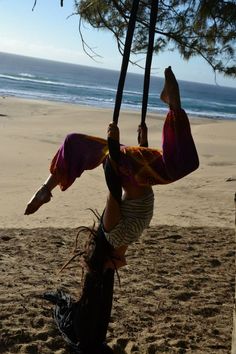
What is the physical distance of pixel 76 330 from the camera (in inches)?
121

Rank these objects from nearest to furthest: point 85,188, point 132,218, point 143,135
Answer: point 132,218, point 143,135, point 85,188

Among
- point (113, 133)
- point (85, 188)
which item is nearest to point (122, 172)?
point (113, 133)

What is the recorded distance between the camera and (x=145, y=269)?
541 centimetres

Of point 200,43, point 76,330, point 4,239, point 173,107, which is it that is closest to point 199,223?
point 4,239

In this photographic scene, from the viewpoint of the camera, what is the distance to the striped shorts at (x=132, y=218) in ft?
8.61

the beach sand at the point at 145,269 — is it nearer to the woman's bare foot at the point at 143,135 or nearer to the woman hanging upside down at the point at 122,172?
the woman hanging upside down at the point at 122,172

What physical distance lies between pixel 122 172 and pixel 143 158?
0.11m

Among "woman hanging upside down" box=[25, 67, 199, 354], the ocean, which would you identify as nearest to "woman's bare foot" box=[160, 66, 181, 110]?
"woman hanging upside down" box=[25, 67, 199, 354]

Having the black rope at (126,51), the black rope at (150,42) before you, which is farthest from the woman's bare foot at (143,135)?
the black rope at (126,51)

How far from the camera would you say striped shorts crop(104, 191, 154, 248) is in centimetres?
262

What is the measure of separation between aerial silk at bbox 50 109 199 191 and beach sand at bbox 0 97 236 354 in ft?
5.09

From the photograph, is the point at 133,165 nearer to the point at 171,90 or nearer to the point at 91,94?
the point at 171,90

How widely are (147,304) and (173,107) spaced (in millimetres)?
2376

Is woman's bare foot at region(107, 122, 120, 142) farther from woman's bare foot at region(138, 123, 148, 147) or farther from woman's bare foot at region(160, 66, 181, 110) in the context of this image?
woman's bare foot at region(138, 123, 148, 147)
